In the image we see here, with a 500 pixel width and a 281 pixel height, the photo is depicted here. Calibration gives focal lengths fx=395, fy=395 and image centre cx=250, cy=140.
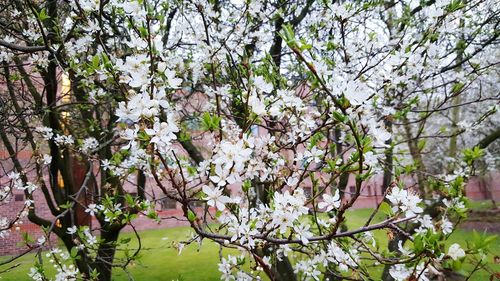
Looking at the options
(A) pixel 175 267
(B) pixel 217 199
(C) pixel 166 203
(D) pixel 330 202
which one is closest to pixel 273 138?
(D) pixel 330 202

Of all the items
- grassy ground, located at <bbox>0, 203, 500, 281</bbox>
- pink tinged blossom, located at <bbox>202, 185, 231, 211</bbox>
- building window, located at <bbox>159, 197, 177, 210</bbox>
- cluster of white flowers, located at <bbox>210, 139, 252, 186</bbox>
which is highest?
cluster of white flowers, located at <bbox>210, 139, 252, 186</bbox>

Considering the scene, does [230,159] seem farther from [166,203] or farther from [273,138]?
[166,203]

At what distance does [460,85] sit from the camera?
328cm

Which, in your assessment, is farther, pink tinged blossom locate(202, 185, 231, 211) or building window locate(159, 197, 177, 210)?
building window locate(159, 197, 177, 210)

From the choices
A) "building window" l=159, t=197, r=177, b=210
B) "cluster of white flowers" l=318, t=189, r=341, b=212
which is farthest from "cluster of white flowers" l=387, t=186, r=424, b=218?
"building window" l=159, t=197, r=177, b=210

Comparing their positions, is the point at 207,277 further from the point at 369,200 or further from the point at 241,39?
the point at 369,200

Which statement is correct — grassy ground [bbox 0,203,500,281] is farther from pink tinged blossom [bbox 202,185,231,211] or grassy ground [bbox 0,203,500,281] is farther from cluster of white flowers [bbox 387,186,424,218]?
cluster of white flowers [bbox 387,186,424,218]

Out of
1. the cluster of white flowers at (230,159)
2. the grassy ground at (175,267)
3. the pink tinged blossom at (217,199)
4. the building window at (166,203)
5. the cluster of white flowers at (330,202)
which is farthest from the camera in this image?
the grassy ground at (175,267)

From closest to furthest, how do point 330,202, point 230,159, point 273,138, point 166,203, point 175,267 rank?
point 230,159 < point 330,202 < point 273,138 < point 175,267 < point 166,203

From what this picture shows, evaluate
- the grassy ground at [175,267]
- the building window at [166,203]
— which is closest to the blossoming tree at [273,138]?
the building window at [166,203]

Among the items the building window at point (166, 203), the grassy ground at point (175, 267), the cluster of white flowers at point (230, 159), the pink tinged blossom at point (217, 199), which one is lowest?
the grassy ground at point (175, 267)

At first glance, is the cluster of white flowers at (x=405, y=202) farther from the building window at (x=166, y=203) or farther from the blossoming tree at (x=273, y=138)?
the building window at (x=166, y=203)

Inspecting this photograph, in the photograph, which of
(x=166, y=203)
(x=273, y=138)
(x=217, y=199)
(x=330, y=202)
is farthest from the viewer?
(x=166, y=203)

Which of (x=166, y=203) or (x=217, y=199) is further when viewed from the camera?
(x=166, y=203)
